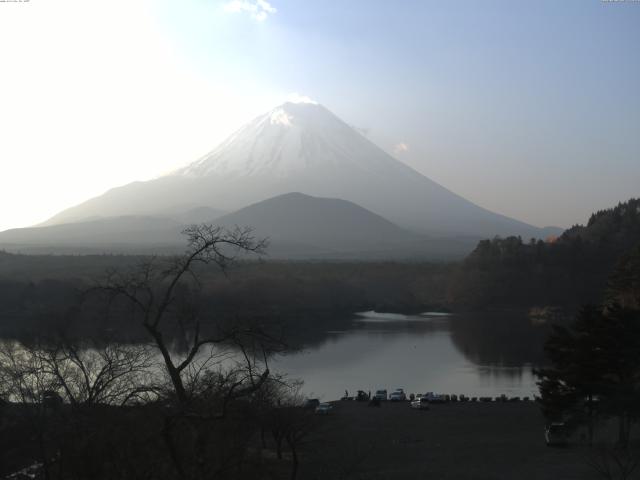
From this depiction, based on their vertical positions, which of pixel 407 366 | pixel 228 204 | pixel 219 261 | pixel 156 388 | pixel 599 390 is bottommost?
pixel 407 366

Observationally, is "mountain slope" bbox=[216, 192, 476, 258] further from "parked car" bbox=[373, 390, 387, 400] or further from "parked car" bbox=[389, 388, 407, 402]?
"parked car" bbox=[389, 388, 407, 402]

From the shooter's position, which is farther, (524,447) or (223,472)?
(524,447)

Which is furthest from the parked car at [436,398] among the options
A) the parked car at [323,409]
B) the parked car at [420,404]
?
the parked car at [323,409]

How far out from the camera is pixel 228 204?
66.7 metres

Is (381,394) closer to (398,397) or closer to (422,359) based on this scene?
(398,397)

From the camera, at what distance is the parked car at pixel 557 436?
6.82 m

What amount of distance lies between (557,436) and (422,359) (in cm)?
798

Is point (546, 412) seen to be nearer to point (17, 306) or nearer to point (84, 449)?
point (84, 449)

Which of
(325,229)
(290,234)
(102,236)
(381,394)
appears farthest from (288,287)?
(325,229)

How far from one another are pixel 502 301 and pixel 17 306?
17.0m

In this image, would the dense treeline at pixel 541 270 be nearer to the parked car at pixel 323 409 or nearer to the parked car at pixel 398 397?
the parked car at pixel 398 397

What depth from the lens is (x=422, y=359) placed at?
584 inches

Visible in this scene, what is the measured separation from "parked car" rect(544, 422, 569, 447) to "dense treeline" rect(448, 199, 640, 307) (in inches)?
783

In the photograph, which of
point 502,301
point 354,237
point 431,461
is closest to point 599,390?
point 431,461
